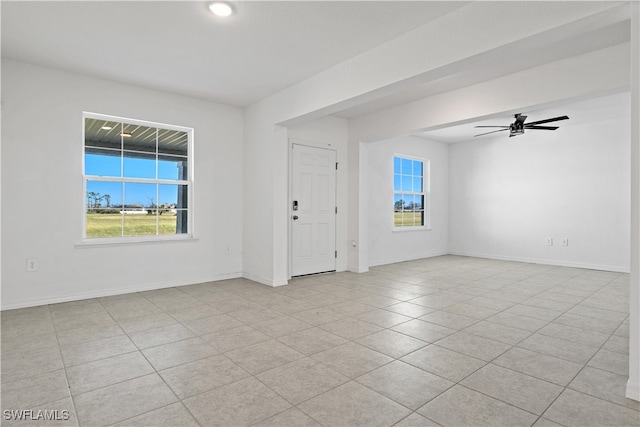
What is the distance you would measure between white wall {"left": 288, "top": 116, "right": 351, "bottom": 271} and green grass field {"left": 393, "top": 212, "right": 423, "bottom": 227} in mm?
1712

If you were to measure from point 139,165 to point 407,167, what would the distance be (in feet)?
17.6

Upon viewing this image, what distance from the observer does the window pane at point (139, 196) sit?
4.54m

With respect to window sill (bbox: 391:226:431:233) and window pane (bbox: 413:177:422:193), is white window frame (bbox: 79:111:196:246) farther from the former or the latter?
window pane (bbox: 413:177:422:193)

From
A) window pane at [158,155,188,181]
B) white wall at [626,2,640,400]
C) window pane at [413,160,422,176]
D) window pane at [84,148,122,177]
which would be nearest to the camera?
white wall at [626,2,640,400]

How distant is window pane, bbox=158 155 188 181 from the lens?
15.8 feet

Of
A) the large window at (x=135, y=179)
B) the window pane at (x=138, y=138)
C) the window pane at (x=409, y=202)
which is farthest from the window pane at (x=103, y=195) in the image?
the window pane at (x=409, y=202)

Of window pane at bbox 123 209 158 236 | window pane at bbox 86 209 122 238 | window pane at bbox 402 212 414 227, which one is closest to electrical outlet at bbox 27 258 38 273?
window pane at bbox 86 209 122 238

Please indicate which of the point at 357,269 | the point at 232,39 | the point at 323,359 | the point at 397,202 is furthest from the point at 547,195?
the point at 232,39

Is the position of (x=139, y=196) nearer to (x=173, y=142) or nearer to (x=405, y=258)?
(x=173, y=142)

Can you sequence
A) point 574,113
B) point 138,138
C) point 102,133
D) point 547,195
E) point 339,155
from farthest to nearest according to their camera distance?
point 547,195 < point 339,155 < point 574,113 < point 138,138 < point 102,133

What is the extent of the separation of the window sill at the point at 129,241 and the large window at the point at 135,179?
5 cm

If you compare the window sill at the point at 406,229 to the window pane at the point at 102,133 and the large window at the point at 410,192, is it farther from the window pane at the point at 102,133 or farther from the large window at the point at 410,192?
the window pane at the point at 102,133

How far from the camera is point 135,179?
4.54m
